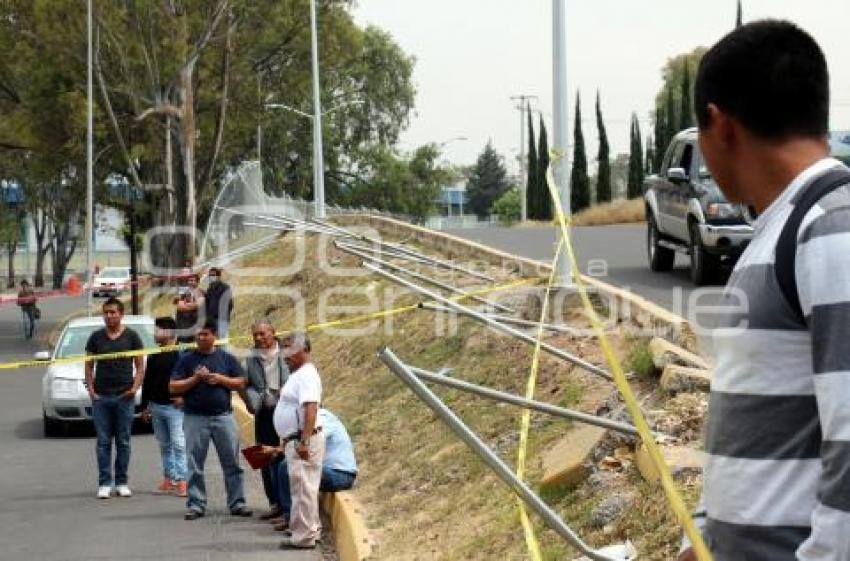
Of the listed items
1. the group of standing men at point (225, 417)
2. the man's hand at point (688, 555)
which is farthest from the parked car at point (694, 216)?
the man's hand at point (688, 555)

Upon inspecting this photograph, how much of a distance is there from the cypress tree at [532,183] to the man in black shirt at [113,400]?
48.2 metres

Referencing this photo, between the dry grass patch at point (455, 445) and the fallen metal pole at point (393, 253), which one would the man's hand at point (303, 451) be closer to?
the dry grass patch at point (455, 445)

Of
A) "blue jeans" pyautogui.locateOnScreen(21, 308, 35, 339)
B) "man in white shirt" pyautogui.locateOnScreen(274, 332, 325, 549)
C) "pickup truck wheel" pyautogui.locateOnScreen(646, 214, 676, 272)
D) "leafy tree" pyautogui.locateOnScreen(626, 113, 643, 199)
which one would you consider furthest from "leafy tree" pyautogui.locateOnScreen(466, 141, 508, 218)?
"man in white shirt" pyautogui.locateOnScreen(274, 332, 325, 549)

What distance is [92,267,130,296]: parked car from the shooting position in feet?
161

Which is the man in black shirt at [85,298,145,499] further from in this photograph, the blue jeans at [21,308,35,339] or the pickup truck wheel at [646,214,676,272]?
the blue jeans at [21,308,35,339]

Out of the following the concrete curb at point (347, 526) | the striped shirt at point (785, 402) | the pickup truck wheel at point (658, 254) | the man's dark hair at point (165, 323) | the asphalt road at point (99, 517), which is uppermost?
the striped shirt at point (785, 402)

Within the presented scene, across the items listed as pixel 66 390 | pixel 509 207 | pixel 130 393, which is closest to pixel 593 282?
pixel 130 393

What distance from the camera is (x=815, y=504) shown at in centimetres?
229

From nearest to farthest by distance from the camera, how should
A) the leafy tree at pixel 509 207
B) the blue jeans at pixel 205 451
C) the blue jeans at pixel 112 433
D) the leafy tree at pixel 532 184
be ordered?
the blue jeans at pixel 205 451
the blue jeans at pixel 112 433
the leafy tree at pixel 532 184
the leafy tree at pixel 509 207

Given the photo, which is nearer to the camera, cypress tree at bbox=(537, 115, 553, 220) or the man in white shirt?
the man in white shirt

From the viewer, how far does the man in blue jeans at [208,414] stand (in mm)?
10984

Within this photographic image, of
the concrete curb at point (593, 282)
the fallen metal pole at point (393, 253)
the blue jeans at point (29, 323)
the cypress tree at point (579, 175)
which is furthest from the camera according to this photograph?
the cypress tree at point (579, 175)

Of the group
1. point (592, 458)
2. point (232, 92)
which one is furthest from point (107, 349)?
point (232, 92)

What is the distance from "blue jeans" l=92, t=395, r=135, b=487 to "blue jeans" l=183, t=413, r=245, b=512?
109cm
